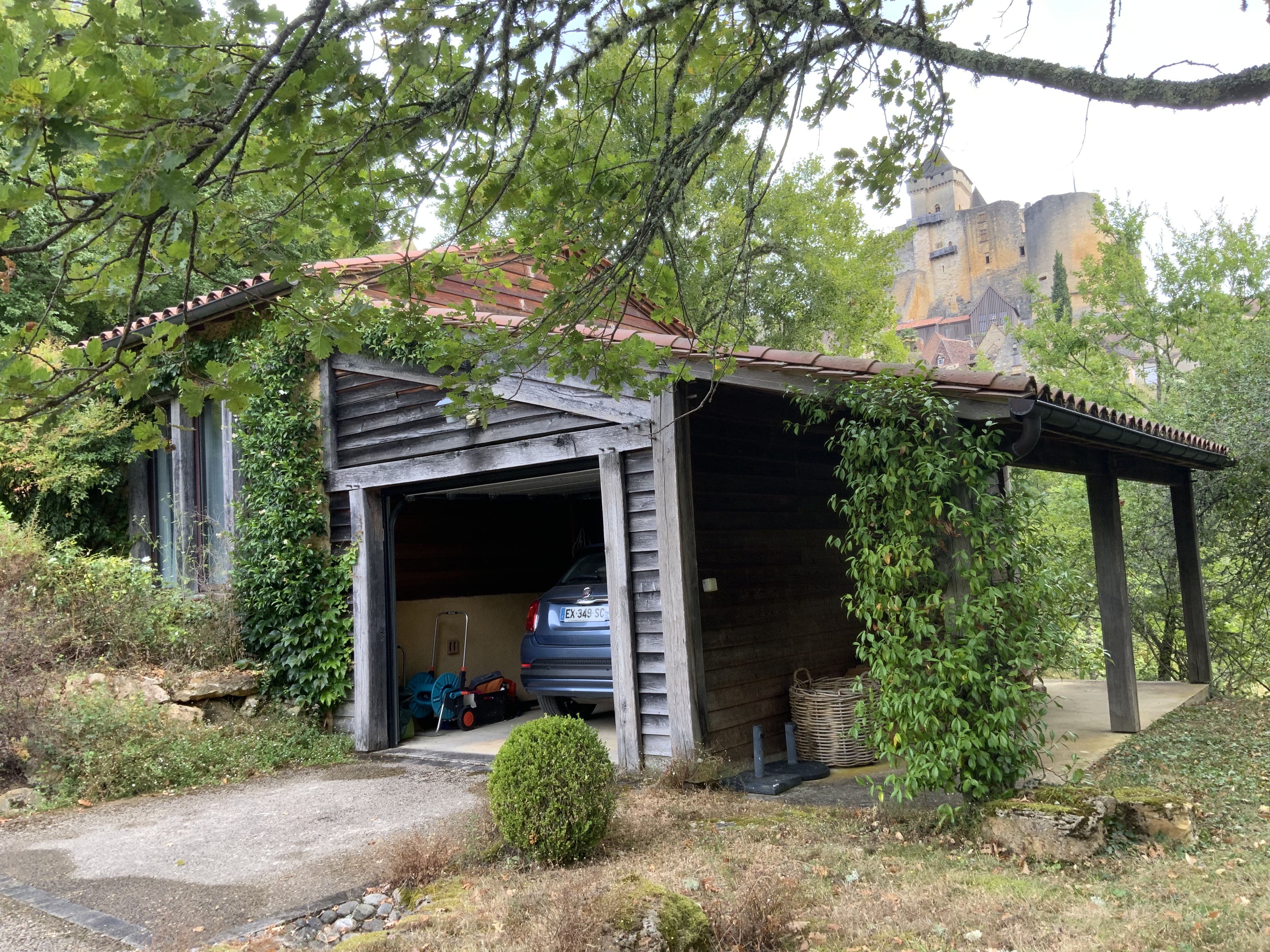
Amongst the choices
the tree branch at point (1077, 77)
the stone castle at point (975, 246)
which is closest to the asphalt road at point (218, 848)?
the tree branch at point (1077, 77)

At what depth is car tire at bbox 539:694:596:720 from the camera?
8.50 m

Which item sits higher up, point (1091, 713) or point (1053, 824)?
point (1053, 824)

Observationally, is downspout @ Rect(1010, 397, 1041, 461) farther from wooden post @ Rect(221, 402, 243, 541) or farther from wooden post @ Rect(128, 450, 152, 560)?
wooden post @ Rect(128, 450, 152, 560)

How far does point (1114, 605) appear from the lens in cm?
787

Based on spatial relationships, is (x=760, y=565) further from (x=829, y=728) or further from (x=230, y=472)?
(x=230, y=472)

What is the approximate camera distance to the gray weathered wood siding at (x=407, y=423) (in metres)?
7.41

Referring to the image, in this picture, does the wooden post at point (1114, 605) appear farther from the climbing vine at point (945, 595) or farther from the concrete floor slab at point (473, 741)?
the concrete floor slab at point (473, 741)

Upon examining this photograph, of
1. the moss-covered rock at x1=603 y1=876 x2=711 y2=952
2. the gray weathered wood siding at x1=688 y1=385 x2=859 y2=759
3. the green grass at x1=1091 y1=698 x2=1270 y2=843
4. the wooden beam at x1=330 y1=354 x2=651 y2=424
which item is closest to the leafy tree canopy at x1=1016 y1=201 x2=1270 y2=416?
the green grass at x1=1091 y1=698 x2=1270 y2=843

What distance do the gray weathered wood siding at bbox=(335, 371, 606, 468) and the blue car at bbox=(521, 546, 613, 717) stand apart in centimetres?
138

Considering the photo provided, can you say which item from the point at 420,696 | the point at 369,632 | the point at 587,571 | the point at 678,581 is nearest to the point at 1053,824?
the point at 678,581

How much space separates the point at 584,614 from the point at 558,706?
4.22ft

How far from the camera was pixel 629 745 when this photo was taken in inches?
260

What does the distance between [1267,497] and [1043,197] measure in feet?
201

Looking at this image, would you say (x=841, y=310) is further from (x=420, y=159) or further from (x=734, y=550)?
(x=420, y=159)
